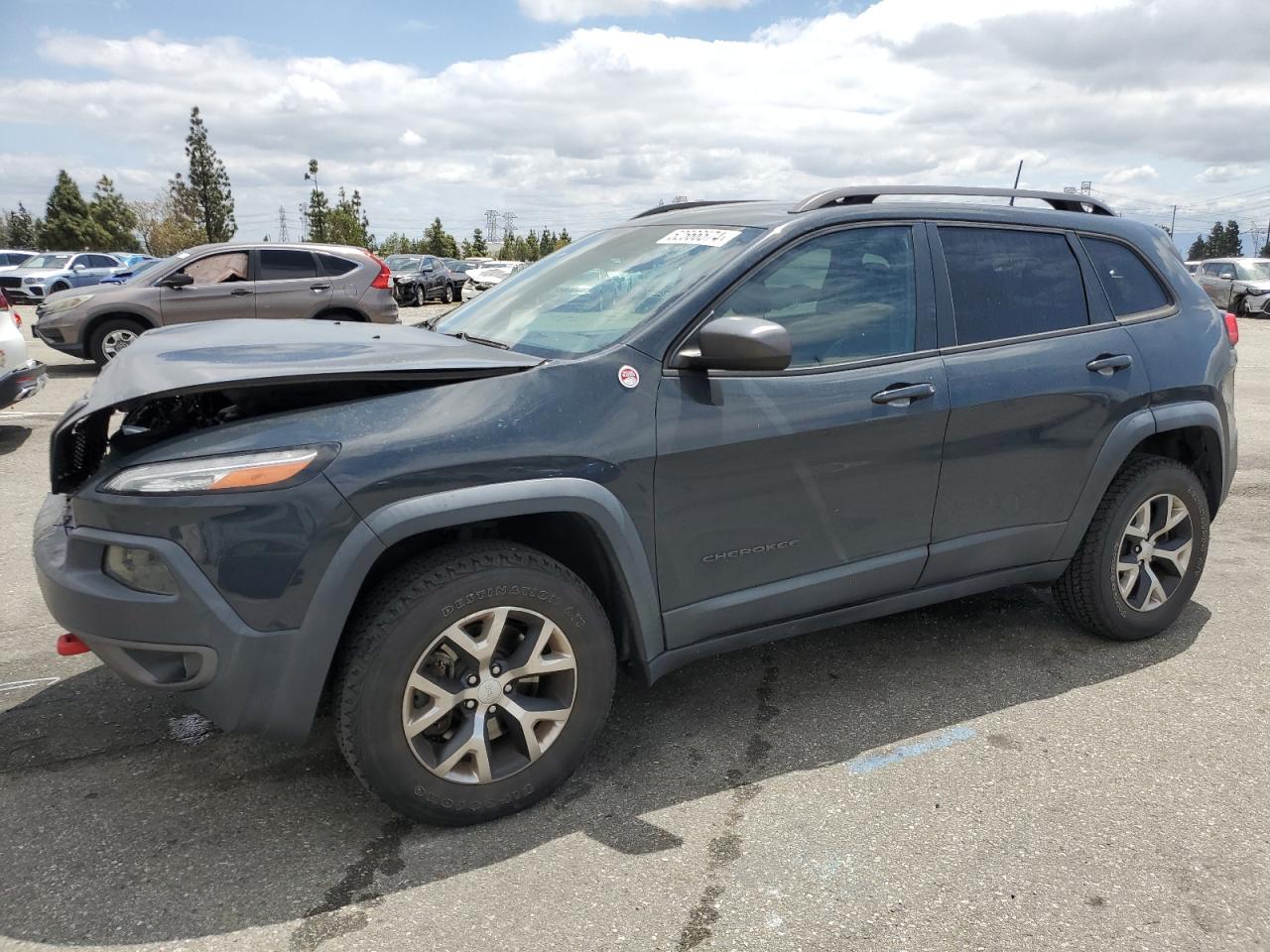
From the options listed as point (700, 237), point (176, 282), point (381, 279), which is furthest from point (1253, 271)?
point (700, 237)

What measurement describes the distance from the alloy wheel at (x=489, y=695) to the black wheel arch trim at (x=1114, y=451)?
2.12 metres

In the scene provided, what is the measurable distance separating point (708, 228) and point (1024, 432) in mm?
1343

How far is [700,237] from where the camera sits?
3.31m

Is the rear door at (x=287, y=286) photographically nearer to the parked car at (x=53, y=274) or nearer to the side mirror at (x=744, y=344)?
the side mirror at (x=744, y=344)

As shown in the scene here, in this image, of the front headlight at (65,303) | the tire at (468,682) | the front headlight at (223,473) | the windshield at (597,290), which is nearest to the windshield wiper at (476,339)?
the windshield at (597,290)

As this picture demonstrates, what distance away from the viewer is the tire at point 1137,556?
12.5 ft

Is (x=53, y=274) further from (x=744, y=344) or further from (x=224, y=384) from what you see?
(x=744, y=344)

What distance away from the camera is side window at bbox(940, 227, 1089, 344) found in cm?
346

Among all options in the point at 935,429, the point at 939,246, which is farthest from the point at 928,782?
the point at 939,246

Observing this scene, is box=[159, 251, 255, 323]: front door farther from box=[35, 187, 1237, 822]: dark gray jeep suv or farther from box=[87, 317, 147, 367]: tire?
box=[35, 187, 1237, 822]: dark gray jeep suv

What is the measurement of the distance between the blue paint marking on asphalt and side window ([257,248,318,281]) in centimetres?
1079

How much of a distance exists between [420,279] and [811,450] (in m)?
28.2

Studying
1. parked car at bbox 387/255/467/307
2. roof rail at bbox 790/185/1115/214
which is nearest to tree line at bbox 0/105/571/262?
parked car at bbox 387/255/467/307

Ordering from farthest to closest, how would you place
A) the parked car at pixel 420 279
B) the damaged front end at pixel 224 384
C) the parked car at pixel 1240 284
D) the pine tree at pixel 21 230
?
the pine tree at pixel 21 230 < the parked car at pixel 420 279 < the parked car at pixel 1240 284 < the damaged front end at pixel 224 384
